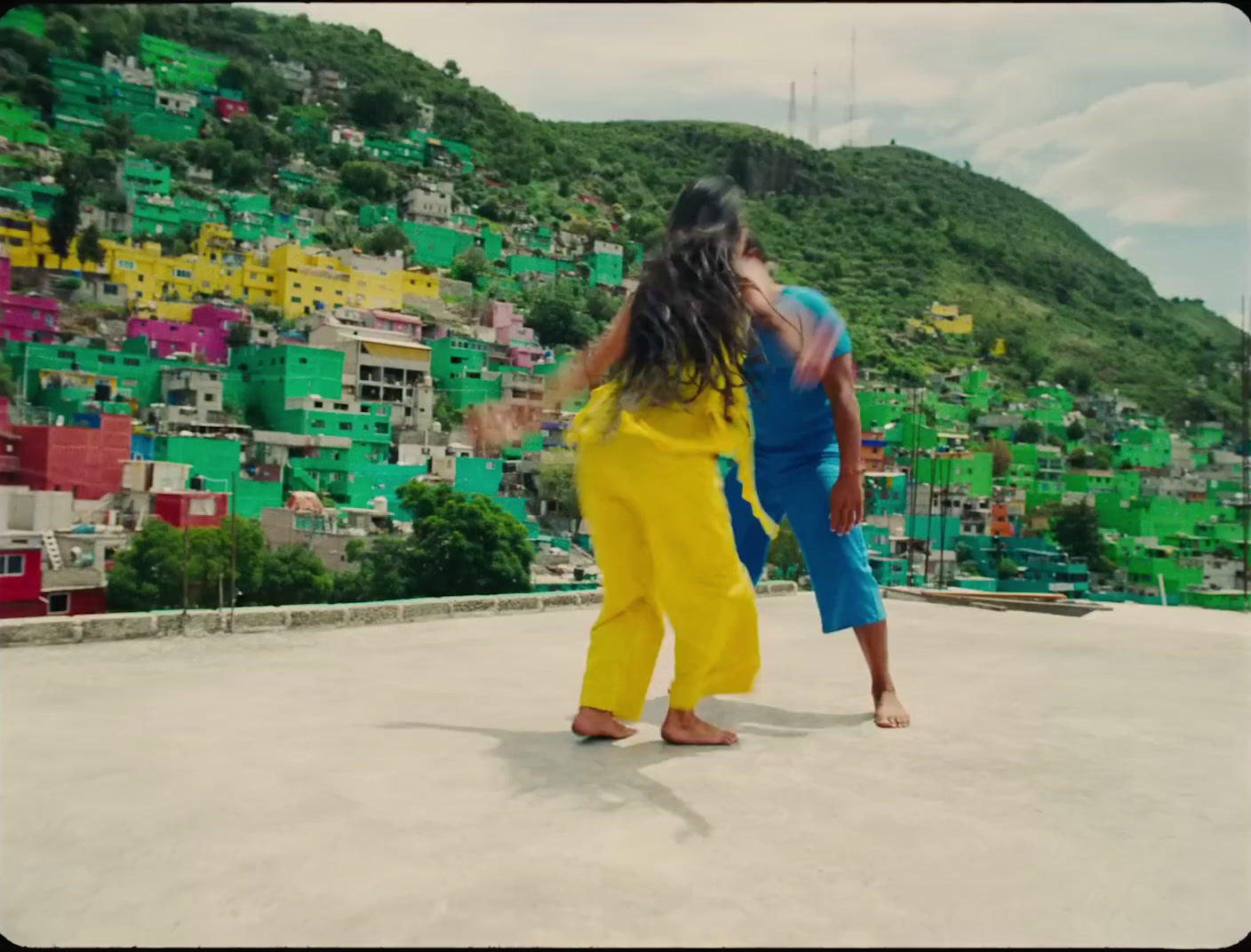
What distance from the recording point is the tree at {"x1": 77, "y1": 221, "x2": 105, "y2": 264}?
53.8 metres

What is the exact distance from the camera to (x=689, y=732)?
2264 millimetres

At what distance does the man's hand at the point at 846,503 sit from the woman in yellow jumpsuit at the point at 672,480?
376 mm

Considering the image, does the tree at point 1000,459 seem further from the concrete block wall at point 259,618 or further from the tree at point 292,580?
the concrete block wall at point 259,618

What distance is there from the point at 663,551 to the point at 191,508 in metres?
34.7

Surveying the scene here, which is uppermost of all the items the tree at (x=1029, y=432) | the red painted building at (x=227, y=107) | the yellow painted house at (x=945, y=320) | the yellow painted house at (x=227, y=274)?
the red painted building at (x=227, y=107)

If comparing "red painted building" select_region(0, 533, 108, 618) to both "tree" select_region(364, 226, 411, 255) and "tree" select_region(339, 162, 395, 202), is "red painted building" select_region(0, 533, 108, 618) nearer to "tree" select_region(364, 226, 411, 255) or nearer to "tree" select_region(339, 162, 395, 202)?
"tree" select_region(364, 226, 411, 255)

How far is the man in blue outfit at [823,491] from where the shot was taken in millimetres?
2561

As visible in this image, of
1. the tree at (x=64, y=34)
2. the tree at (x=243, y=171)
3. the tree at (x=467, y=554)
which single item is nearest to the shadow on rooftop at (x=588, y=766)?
the tree at (x=467, y=554)

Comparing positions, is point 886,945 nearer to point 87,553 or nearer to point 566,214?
point 87,553

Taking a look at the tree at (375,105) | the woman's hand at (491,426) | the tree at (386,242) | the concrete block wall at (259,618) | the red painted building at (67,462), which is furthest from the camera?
the tree at (375,105)

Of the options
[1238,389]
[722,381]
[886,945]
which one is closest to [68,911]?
[886,945]

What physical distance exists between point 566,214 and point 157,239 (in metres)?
30.1

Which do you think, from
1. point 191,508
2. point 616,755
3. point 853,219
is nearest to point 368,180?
point 853,219

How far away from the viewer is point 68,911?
129 cm
